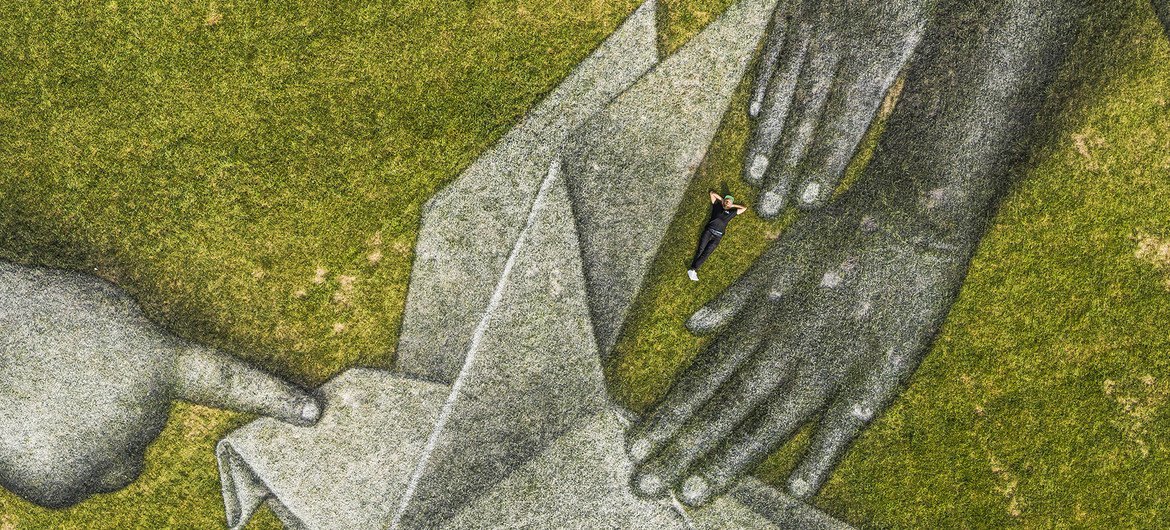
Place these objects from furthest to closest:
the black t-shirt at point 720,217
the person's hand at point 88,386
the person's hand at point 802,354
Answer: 1. the person's hand at point 802,354
2. the black t-shirt at point 720,217
3. the person's hand at point 88,386

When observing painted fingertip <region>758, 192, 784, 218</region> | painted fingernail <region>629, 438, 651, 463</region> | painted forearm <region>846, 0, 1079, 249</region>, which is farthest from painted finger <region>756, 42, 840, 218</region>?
painted fingernail <region>629, 438, 651, 463</region>

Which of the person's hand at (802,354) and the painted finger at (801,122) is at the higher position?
the painted finger at (801,122)

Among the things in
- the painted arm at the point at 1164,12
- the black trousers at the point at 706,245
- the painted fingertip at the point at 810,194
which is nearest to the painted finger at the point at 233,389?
the black trousers at the point at 706,245

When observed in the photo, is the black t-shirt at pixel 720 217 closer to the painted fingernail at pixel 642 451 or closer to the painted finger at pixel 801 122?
the painted finger at pixel 801 122

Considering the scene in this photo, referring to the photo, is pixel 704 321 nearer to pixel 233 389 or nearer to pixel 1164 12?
pixel 233 389

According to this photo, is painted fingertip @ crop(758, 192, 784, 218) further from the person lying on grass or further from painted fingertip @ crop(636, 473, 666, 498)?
painted fingertip @ crop(636, 473, 666, 498)

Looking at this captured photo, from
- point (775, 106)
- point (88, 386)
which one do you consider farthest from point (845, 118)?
point (88, 386)
